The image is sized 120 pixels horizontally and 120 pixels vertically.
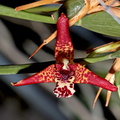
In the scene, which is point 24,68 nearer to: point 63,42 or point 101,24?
point 63,42

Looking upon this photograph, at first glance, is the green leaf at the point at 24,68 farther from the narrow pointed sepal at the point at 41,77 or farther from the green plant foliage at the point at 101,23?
the green plant foliage at the point at 101,23

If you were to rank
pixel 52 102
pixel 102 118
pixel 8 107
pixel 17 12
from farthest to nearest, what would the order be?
pixel 8 107 < pixel 52 102 < pixel 102 118 < pixel 17 12

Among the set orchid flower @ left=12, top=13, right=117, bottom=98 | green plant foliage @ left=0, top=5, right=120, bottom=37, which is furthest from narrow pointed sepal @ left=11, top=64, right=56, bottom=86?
green plant foliage @ left=0, top=5, right=120, bottom=37

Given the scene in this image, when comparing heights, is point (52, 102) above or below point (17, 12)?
below

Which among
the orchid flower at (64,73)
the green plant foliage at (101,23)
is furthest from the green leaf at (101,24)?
the orchid flower at (64,73)

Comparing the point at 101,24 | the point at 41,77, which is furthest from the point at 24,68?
the point at 101,24

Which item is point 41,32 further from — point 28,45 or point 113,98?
point 113,98

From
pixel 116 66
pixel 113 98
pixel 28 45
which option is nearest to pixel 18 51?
pixel 28 45
